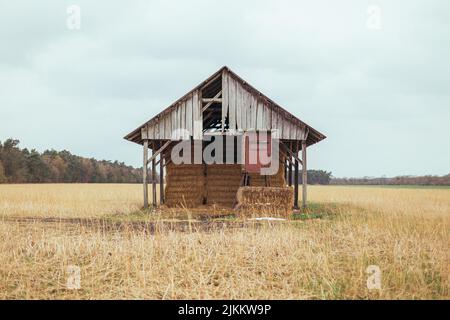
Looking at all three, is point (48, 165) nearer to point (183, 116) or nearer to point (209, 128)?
point (209, 128)

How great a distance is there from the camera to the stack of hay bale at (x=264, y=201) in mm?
15812

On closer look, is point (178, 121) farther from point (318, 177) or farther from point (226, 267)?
point (318, 177)

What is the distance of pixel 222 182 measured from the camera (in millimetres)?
20641

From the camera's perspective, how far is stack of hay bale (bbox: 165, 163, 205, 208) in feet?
66.4

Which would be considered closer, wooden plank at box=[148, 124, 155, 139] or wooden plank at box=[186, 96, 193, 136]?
wooden plank at box=[186, 96, 193, 136]

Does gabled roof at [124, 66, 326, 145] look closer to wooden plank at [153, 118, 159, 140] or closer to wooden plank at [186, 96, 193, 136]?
wooden plank at [153, 118, 159, 140]

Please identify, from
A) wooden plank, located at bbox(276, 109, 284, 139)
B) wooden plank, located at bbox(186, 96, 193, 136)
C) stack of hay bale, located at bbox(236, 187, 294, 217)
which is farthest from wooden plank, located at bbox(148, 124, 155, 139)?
wooden plank, located at bbox(276, 109, 284, 139)

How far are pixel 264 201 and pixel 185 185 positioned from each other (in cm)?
548

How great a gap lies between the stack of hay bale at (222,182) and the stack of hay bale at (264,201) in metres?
4.43

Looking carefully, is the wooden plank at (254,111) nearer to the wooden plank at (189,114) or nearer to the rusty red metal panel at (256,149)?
the rusty red metal panel at (256,149)

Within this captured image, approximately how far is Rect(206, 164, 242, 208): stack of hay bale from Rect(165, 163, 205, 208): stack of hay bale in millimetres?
383

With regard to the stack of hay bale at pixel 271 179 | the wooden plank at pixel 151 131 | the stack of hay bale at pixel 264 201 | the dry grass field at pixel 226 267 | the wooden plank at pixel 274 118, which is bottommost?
the dry grass field at pixel 226 267

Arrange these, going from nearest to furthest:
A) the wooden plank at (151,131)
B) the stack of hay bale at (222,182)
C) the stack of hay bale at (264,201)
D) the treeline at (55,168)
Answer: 1. the stack of hay bale at (264,201)
2. the wooden plank at (151,131)
3. the stack of hay bale at (222,182)
4. the treeline at (55,168)

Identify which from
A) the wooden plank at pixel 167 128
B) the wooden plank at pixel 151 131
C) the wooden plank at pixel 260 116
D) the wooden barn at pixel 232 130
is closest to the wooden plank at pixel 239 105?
the wooden barn at pixel 232 130
